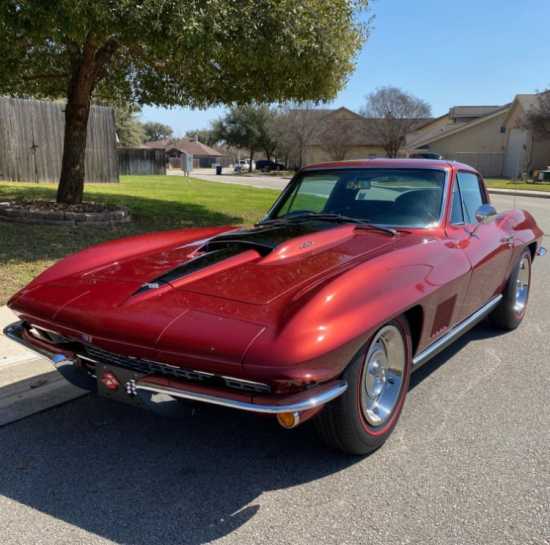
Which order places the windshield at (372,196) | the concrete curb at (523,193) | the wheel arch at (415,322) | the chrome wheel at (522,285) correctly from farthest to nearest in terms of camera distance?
the concrete curb at (523,193) < the chrome wheel at (522,285) < the windshield at (372,196) < the wheel arch at (415,322)

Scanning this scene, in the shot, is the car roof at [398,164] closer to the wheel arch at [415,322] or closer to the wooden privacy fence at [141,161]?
the wheel arch at [415,322]

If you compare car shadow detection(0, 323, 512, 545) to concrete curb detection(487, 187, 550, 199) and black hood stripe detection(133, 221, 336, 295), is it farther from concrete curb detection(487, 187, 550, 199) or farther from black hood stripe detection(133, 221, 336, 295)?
concrete curb detection(487, 187, 550, 199)

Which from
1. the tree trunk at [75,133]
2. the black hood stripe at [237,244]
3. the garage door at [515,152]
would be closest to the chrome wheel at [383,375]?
the black hood stripe at [237,244]

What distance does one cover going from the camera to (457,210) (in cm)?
398

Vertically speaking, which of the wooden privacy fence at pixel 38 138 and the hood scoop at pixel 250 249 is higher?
the wooden privacy fence at pixel 38 138

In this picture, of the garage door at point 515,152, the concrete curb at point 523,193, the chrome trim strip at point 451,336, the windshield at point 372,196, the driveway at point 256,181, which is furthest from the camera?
the garage door at point 515,152

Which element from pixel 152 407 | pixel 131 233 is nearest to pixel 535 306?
pixel 152 407

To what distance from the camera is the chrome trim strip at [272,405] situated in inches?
85.0

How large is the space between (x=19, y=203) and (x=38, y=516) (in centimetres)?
847

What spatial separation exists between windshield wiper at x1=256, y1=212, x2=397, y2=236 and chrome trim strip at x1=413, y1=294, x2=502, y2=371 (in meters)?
0.74

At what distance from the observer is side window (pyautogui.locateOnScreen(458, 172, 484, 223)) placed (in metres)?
4.14

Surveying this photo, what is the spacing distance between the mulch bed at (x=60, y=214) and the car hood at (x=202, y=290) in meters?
5.59

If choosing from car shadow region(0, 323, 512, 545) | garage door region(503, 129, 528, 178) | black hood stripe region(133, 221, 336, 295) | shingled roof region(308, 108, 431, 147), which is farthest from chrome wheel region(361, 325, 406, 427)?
shingled roof region(308, 108, 431, 147)

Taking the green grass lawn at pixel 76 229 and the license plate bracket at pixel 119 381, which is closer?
the license plate bracket at pixel 119 381
